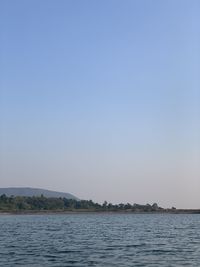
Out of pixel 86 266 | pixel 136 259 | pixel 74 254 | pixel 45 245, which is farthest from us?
pixel 45 245

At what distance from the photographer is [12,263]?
43.2 meters

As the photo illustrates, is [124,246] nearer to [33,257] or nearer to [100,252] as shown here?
[100,252]

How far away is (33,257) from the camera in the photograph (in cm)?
4756

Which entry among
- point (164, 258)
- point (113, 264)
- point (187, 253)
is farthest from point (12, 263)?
point (187, 253)

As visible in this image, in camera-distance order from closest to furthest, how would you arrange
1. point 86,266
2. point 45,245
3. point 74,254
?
point 86,266, point 74,254, point 45,245

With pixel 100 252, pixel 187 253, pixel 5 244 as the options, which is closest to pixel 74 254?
pixel 100 252

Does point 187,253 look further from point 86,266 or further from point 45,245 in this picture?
point 45,245

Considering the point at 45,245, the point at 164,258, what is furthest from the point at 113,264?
the point at 45,245

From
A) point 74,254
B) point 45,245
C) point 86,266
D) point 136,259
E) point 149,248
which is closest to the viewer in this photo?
point 86,266

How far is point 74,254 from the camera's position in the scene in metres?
50.2

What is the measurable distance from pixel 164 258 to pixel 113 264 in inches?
236

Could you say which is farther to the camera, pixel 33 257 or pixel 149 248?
pixel 149 248

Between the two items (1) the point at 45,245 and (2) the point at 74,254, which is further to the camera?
(1) the point at 45,245

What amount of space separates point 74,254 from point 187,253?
35.2 feet
